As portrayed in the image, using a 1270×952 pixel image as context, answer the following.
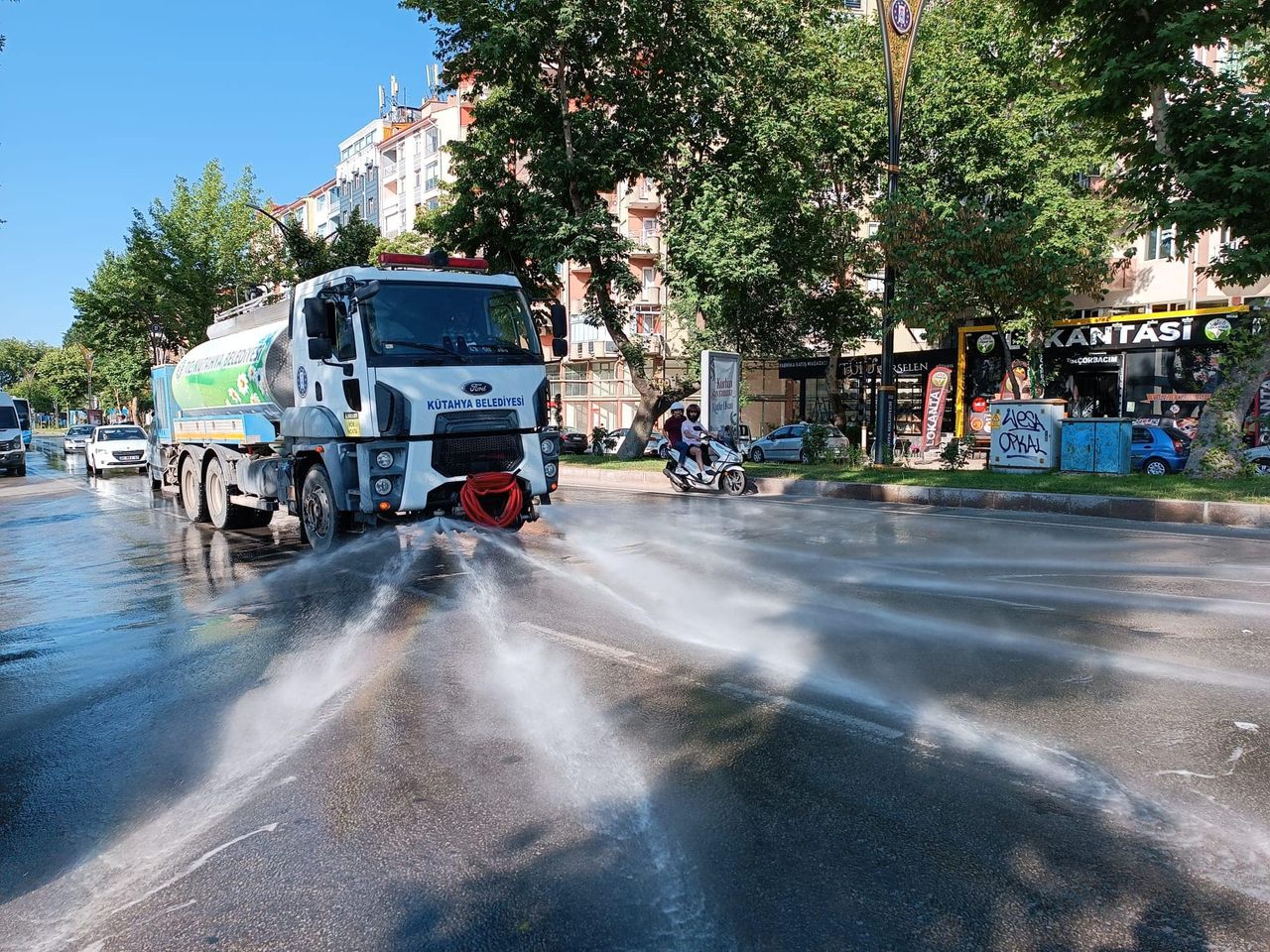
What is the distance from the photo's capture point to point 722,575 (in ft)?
28.2

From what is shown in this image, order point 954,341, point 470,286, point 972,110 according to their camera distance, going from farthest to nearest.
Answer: point 954,341 < point 972,110 < point 470,286

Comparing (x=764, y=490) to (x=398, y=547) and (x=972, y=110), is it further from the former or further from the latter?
(x=972, y=110)

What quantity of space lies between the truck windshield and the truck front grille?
0.82 metres

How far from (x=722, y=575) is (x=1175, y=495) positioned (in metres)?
9.56

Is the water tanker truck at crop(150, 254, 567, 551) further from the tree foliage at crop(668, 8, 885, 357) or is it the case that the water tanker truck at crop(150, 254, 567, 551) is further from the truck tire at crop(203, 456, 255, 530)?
the tree foliage at crop(668, 8, 885, 357)

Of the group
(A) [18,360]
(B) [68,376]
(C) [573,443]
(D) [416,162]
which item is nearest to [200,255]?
(C) [573,443]

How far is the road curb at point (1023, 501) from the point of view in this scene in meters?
13.4

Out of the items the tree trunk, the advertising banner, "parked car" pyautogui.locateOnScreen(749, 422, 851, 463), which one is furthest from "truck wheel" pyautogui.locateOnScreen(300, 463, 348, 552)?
"parked car" pyautogui.locateOnScreen(749, 422, 851, 463)

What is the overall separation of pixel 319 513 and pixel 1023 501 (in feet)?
37.3

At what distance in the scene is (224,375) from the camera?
13.5 metres

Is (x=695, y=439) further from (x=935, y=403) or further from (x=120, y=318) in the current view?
(x=120, y=318)

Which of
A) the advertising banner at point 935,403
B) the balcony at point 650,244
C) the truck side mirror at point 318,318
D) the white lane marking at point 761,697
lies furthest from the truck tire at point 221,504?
the balcony at point 650,244

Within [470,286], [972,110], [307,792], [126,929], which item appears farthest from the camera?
[972,110]

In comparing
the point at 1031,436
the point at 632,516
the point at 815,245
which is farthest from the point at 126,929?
the point at 815,245
